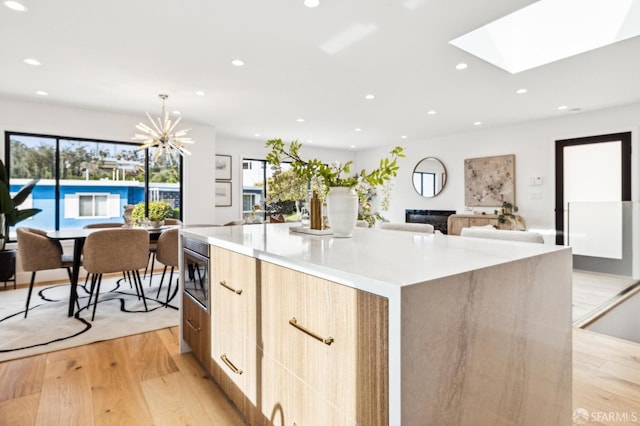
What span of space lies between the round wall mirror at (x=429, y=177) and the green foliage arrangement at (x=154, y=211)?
17.3 ft

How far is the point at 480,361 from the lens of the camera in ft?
2.86

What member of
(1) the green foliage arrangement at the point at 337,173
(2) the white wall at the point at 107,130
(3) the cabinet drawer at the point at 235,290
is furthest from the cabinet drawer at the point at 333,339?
(2) the white wall at the point at 107,130

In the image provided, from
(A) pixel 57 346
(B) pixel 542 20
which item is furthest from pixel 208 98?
(B) pixel 542 20

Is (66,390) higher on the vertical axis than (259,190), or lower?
lower

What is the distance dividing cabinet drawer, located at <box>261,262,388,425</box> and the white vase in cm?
57

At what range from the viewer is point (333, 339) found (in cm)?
89

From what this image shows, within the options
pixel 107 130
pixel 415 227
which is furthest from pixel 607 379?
pixel 107 130

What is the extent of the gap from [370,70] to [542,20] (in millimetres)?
1659

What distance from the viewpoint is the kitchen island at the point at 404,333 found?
29.1 inches

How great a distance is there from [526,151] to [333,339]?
6345 mm

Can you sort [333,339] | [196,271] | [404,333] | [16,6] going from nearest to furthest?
[404,333], [333,339], [196,271], [16,6]

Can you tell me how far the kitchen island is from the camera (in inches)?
29.1

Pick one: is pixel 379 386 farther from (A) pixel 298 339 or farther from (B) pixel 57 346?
(B) pixel 57 346

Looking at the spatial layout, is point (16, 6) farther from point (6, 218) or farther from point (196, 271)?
point (6, 218)
